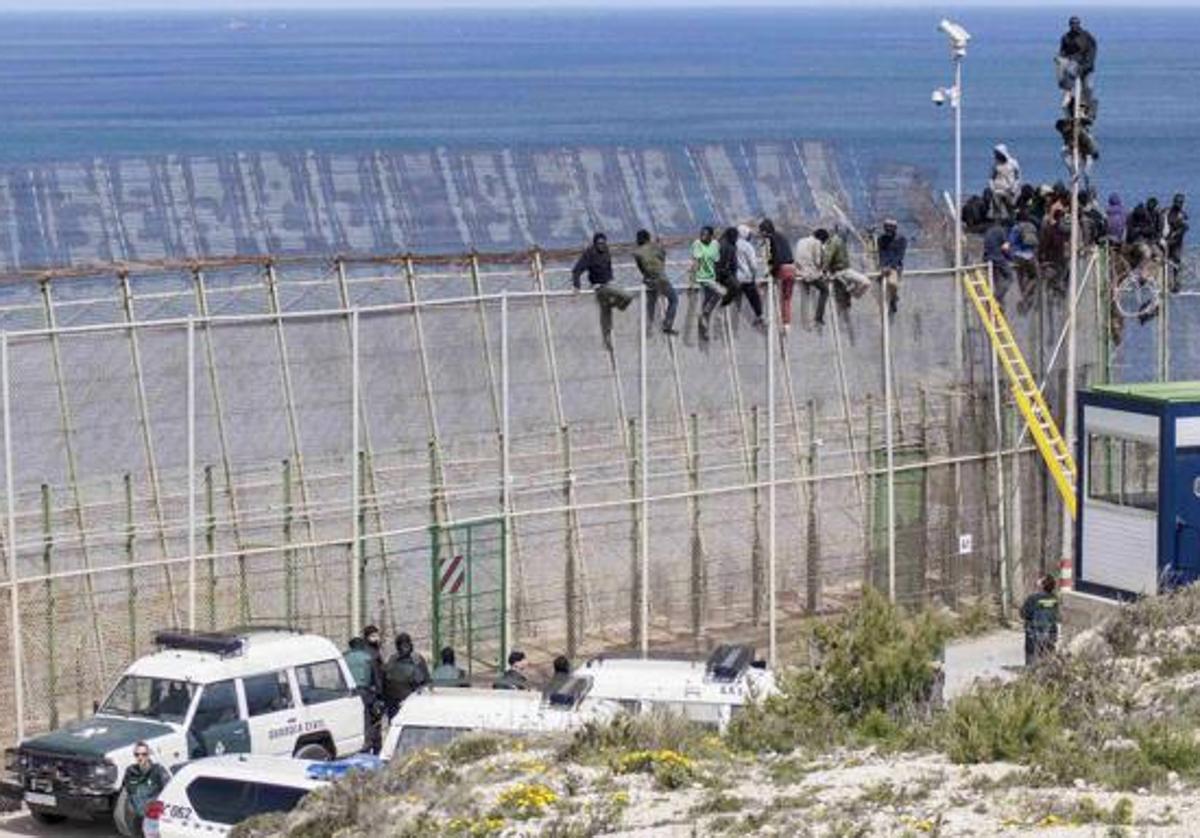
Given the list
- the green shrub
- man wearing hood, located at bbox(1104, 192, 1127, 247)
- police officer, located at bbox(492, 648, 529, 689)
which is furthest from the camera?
man wearing hood, located at bbox(1104, 192, 1127, 247)

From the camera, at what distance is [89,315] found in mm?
38125

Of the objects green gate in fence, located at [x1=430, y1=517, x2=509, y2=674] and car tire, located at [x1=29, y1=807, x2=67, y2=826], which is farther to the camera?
green gate in fence, located at [x1=430, y1=517, x2=509, y2=674]

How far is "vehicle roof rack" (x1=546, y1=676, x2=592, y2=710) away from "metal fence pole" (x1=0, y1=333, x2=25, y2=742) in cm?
539

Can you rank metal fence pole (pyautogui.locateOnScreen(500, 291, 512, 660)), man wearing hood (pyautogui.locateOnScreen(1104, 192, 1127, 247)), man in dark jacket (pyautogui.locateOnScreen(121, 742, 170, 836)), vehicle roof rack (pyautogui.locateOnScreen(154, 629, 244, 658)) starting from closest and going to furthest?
man in dark jacket (pyautogui.locateOnScreen(121, 742, 170, 836)), vehicle roof rack (pyautogui.locateOnScreen(154, 629, 244, 658)), metal fence pole (pyautogui.locateOnScreen(500, 291, 512, 660)), man wearing hood (pyautogui.locateOnScreen(1104, 192, 1127, 247))

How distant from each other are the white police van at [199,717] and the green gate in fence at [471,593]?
13.3ft

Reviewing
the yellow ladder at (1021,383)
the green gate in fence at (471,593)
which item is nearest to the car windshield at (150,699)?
the green gate in fence at (471,593)

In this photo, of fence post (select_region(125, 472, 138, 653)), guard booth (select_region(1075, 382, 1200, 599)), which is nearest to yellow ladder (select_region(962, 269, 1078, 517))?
guard booth (select_region(1075, 382, 1200, 599))

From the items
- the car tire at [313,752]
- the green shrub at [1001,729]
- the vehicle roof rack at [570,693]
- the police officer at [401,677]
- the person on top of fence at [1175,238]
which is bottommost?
the car tire at [313,752]

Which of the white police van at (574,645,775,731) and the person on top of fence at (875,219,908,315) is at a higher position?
the person on top of fence at (875,219,908,315)

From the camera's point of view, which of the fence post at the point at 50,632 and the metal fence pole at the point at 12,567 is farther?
the fence post at the point at 50,632

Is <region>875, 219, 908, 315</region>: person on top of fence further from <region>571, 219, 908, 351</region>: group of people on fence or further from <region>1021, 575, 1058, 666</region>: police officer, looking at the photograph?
<region>1021, 575, 1058, 666</region>: police officer

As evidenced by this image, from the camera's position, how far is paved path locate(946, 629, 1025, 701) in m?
31.2

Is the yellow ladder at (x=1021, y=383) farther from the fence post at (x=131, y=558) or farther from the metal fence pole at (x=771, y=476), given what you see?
the fence post at (x=131, y=558)

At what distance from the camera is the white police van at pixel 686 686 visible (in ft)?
76.9
